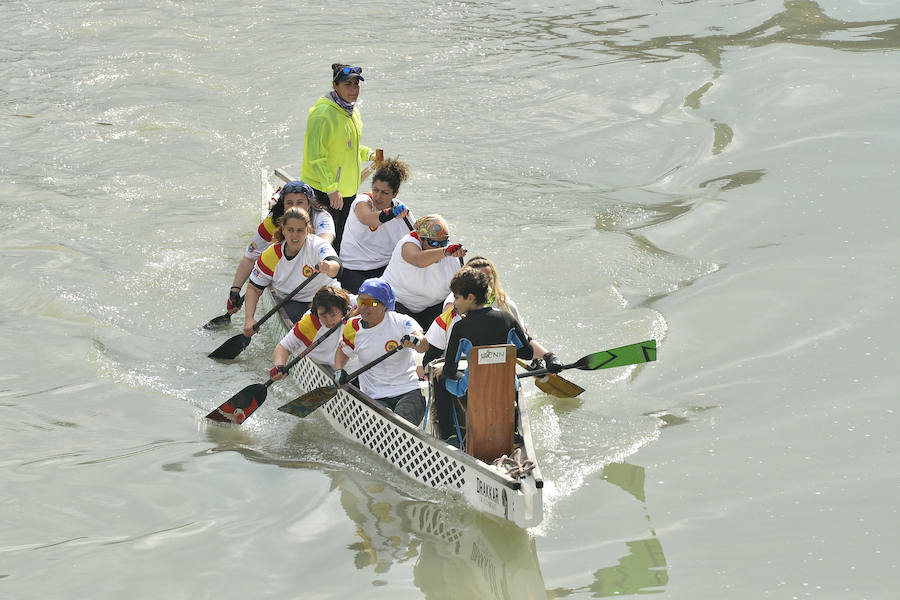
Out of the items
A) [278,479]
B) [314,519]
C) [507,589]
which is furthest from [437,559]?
[278,479]

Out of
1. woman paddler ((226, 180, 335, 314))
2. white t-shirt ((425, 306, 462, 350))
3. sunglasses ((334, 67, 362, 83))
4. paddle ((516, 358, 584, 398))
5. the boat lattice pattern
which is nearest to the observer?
the boat lattice pattern

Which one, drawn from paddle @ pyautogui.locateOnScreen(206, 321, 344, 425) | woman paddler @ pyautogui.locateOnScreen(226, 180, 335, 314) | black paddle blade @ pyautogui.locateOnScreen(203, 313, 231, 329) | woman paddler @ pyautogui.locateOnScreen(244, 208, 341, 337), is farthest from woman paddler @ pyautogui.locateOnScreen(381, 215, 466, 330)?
black paddle blade @ pyautogui.locateOnScreen(203, 313, 231, 329)

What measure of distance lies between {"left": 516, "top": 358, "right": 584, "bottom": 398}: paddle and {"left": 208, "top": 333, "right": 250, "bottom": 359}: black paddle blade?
2.69 m

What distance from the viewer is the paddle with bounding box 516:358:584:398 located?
300 inches

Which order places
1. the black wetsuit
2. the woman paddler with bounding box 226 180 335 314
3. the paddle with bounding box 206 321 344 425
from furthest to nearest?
1. the woman paddler with bounding box 226 180 335 314
2. the paddle with bounding box 206 321 344 425
3. the black wetsuit

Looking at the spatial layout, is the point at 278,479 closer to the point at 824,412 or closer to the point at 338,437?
the point at 338,437

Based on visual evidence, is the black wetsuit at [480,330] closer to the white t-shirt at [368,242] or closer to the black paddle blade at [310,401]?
the black paddle blade at [310,401]

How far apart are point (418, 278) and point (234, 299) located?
7.30 ft

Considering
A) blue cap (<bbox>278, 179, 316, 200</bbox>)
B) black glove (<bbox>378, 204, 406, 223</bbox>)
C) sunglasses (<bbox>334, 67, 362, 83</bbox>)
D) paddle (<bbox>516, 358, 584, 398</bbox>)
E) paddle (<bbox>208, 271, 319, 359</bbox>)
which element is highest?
sunglasses (<bbox>334, 67, 362, 83</bbox>)

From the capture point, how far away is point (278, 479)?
6.65m

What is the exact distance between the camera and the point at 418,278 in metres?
7.68

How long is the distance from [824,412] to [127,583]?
16.9ft

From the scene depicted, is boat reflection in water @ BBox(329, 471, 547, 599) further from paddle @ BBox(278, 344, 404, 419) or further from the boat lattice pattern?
paddle @ BBox(278, 344, 404, 419)

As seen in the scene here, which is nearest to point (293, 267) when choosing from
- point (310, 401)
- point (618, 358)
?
point (310, 401)
